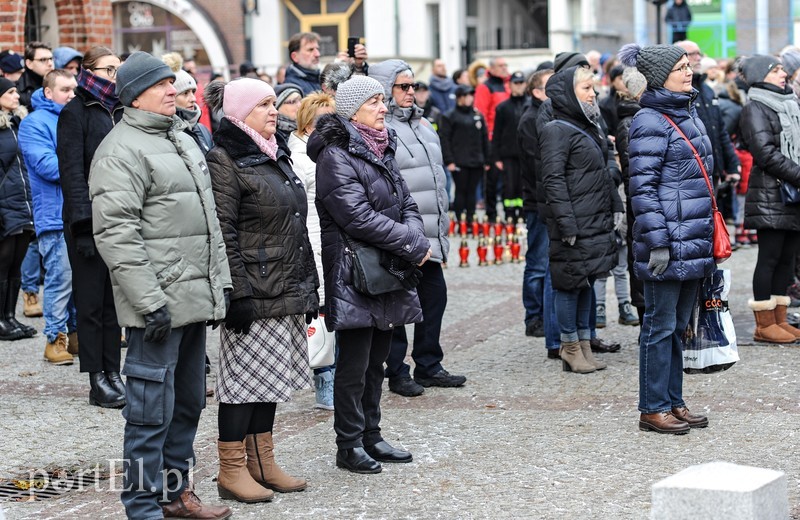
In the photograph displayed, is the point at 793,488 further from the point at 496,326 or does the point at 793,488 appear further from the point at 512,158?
the point at 512,158

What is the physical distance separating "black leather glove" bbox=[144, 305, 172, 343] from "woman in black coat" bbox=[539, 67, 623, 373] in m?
3.90

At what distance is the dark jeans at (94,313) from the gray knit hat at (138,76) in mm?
2641

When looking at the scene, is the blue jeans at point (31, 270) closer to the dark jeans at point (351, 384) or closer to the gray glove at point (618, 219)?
the gray glove at point (618, 219)

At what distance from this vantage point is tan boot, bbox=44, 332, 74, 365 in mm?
10000

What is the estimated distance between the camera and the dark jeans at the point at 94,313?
845 centimetres

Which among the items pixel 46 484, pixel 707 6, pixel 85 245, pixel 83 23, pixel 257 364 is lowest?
pixel 46 484

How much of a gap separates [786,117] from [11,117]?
20.4 ft

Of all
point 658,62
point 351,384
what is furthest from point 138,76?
point 658,62

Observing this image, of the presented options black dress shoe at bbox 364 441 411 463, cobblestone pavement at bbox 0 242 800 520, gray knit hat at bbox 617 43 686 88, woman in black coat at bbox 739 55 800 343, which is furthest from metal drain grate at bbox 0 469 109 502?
woman in black coat at bbox 739 55 800 343

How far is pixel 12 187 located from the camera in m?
11.0

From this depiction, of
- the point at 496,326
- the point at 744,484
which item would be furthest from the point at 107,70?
the point at 744,484

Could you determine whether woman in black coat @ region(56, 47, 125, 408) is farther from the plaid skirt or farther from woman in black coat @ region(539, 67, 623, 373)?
woman in black coat @ region(539, 67, 623, 373)

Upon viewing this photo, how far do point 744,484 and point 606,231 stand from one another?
4.15m

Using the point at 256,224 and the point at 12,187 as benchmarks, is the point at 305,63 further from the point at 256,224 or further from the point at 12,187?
the point at 256,224
